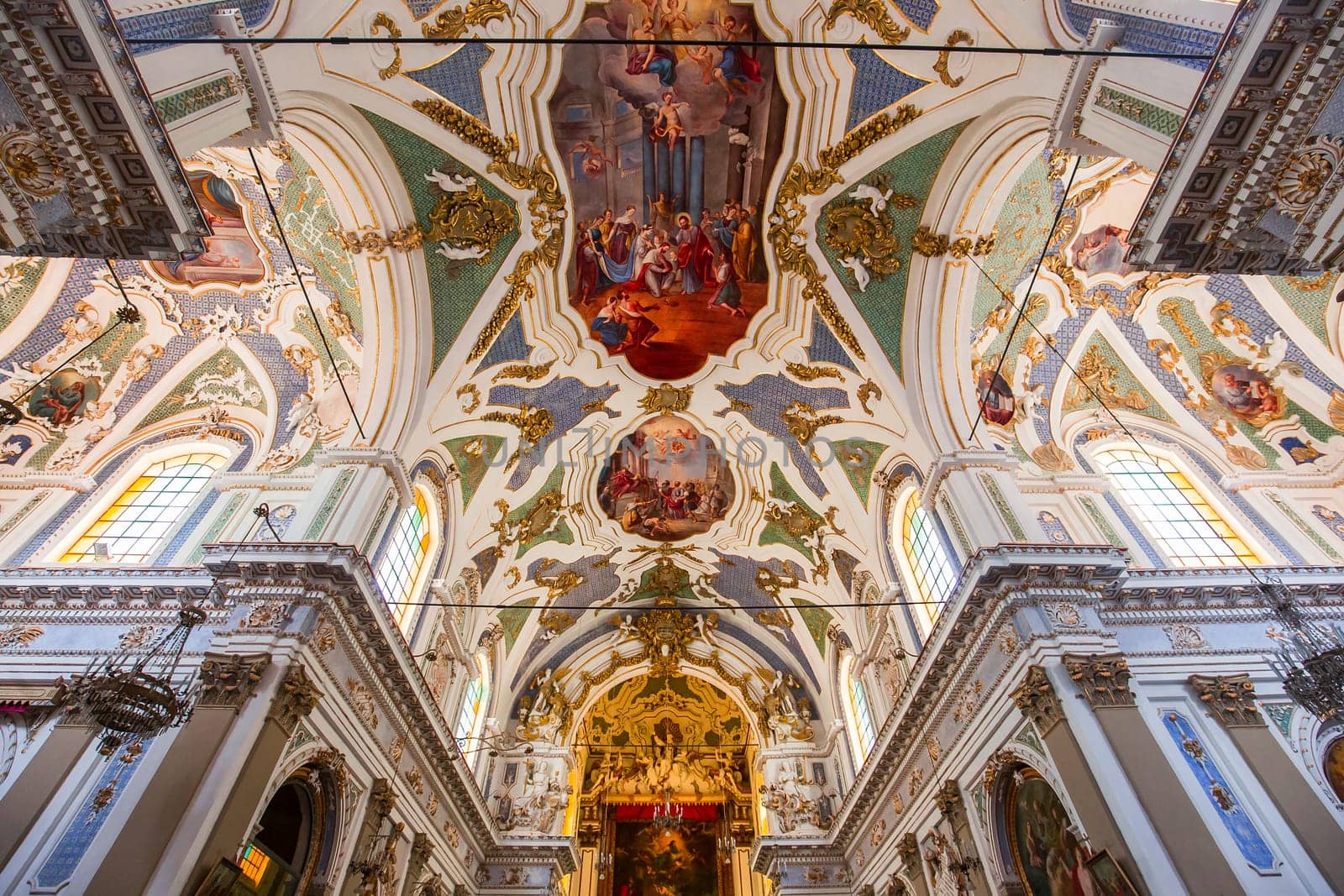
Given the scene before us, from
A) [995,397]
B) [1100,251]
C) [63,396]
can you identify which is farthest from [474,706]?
[1100,251]

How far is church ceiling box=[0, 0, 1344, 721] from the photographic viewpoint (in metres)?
10.7

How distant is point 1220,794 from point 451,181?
44.0 feet

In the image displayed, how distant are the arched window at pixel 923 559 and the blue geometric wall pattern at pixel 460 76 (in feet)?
34.0

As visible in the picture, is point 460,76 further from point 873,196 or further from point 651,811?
point 651,811

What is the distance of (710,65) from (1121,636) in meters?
10.2

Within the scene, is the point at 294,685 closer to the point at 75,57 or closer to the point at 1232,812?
the point at 75,57

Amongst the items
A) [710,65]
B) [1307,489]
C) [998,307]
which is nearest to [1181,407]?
[1307,489]

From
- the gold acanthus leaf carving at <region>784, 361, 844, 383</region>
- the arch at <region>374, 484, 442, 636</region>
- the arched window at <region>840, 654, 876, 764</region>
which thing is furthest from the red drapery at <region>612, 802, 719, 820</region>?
the gold acanthus leaf carving at <region>784, 361, 844, 383</region>

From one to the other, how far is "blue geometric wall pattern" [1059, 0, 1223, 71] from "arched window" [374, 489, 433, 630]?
11721 millimetres

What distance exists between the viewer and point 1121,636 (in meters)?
9.22

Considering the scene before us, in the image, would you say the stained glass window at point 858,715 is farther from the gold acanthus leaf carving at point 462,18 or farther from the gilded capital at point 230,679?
the gold acanthus leaf carving at point 462,18

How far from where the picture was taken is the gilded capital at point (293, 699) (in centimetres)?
822

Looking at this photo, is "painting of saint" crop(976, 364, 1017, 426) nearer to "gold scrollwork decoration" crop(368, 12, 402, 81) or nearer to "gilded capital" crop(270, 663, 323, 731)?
"gold scrollwork decoration" crop(368, 12, 402, 81)

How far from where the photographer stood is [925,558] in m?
13.5
